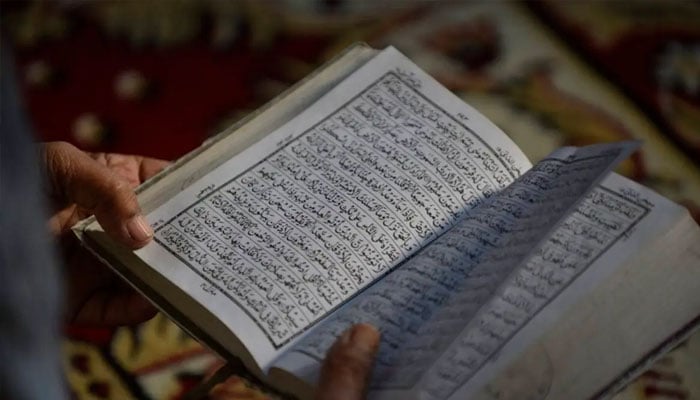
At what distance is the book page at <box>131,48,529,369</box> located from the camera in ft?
2.92

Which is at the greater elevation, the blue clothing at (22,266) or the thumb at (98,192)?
the thumb at (98,192)

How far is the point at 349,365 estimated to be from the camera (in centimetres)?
80

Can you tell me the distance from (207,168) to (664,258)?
405 mm

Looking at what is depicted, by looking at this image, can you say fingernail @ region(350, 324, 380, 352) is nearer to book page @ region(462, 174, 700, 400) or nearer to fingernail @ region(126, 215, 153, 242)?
book page @ region(462, 174, 700, 400)

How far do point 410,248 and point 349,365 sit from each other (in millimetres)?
162

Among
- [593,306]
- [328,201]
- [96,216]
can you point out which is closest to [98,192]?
[96,216]

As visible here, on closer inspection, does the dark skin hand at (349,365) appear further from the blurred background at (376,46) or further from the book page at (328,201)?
the blurred background at (376,46)

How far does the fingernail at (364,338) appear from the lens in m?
0.82

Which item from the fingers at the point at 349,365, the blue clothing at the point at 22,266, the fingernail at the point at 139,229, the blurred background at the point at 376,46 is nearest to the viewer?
the blue clothing at the point at 22,266

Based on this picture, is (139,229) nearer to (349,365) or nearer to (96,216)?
(96,216)

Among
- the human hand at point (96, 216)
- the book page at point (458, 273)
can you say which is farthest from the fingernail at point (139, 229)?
the book page at point (458, 273)

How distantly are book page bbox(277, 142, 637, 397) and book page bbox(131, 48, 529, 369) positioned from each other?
0.08 ft

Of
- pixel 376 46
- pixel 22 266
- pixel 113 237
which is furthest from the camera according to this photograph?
pixel 376 46

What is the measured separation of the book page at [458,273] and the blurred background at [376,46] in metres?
0.62
